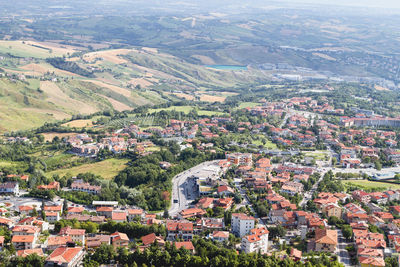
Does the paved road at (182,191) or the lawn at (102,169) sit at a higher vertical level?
the paved road at (182,191)

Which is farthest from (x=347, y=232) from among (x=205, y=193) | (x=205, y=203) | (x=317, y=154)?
(x=317, y=154)

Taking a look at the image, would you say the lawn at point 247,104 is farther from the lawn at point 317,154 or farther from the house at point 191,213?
the house at point 191,213

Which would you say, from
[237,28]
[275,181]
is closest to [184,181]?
[275,181]

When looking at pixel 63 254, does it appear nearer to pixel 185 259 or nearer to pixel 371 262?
pixel 185 259

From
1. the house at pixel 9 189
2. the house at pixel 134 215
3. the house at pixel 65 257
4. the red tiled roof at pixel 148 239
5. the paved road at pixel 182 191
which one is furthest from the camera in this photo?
the house at pixel 9 189

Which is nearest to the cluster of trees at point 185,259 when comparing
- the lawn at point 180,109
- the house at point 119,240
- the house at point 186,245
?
the house at point 186,245

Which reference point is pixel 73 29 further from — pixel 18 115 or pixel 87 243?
pixel 87 243

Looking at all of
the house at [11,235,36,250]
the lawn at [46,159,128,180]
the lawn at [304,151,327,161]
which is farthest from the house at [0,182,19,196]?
the lawn at [304,151,327,161]

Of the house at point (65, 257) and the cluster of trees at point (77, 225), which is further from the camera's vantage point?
the cluster of trees at point (77, 225)
